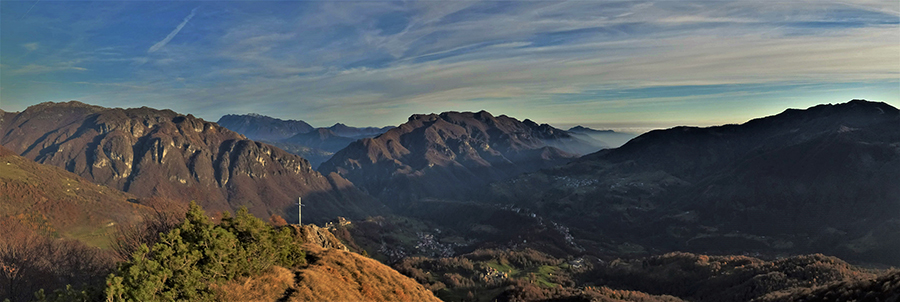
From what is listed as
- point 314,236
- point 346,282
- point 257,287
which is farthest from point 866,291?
point 314,236

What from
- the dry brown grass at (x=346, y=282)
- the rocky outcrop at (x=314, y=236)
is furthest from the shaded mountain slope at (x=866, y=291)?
the rocky outcrop at (x=314, y=236)

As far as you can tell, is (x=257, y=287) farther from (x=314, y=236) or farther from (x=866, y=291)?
(x=866, y=291)

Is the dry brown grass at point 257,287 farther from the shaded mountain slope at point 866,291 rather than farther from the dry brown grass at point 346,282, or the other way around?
the shaded mountain slope at point 866,291

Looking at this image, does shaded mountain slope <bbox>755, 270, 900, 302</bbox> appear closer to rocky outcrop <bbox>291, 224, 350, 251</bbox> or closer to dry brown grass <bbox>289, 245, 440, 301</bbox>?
dry brown grass <bbox>289, 245, 440, 301</bbox>

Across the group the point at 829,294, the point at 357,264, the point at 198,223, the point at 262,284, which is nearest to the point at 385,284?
the point at 357,264

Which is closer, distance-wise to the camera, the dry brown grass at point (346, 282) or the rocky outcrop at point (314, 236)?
the dry brown grass at point (346, 282)

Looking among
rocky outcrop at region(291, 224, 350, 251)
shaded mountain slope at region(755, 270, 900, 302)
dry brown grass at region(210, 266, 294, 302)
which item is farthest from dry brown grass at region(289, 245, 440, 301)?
shaded mountain slope at region(755, 270, 900, 302)

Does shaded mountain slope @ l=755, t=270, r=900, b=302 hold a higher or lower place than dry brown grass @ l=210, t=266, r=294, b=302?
lower
